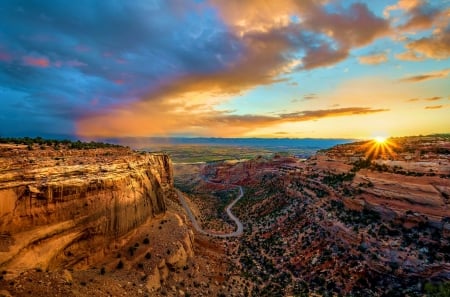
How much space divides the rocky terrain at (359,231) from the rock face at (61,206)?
20.6 meters

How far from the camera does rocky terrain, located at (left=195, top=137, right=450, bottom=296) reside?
110 ft

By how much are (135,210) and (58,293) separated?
590 inches

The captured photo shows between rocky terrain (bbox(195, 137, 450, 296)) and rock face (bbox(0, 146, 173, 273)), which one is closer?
rock face (bbox(0, 146, 173, 273))

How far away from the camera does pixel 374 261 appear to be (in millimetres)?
35156

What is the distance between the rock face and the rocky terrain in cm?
2055

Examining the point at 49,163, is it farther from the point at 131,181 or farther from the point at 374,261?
the point at 374,261

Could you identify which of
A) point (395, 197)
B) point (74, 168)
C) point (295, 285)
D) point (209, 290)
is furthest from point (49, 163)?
point (395, 197)

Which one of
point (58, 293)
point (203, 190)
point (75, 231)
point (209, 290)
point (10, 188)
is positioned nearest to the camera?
point (58, 293)

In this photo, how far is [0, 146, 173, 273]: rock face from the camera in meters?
21.6

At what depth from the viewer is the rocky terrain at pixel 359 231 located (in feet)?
110

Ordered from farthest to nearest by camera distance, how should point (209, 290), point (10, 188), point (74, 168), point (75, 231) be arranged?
point (209, 290), point (74, 168), point (75, 231), point (10, 188)

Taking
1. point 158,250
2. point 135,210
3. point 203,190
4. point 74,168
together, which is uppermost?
point 74,168

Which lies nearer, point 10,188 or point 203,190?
point 10,188

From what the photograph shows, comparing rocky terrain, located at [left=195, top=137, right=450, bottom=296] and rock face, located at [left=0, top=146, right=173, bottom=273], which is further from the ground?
rock face, located at [left=0, top=146, right=173, bottom=273]
